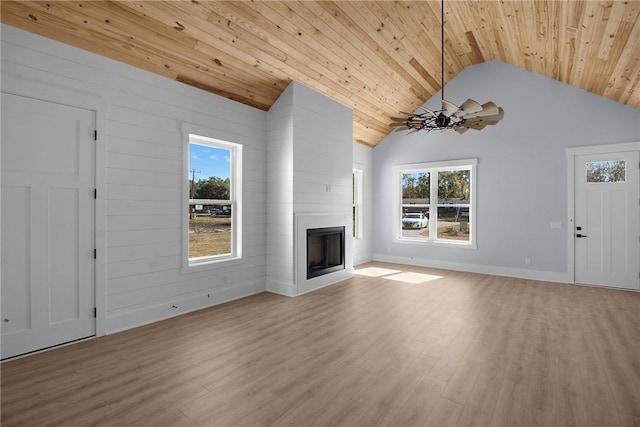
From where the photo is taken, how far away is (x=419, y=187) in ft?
24.1

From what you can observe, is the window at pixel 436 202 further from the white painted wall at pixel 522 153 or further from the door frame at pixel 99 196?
the door frame at pixel 99 196

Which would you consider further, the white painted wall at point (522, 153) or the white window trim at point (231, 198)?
the white painted wall at point (522, 153)

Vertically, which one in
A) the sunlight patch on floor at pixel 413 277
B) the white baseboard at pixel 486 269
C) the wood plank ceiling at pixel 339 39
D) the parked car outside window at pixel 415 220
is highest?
the wood plank ceiling at pixel 339 39

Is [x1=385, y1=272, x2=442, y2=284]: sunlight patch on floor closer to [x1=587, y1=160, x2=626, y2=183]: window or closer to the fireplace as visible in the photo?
the fireplace

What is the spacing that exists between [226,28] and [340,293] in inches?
152

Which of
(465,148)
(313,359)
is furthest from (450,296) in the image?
(465,148)

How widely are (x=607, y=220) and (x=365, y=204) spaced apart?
4.45 metres

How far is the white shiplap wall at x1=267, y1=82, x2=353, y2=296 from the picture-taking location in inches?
188

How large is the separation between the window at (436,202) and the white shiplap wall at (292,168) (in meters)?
2.76

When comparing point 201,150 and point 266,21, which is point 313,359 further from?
point 266,21

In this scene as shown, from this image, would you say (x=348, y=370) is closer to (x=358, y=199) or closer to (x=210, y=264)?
(x=210, y=264)

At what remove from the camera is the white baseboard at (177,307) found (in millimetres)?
3391

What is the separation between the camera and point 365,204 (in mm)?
7734

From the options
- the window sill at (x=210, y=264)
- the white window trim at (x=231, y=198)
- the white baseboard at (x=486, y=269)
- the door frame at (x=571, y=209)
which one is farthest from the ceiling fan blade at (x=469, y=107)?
the white baseboard at (x=486, y=269)
